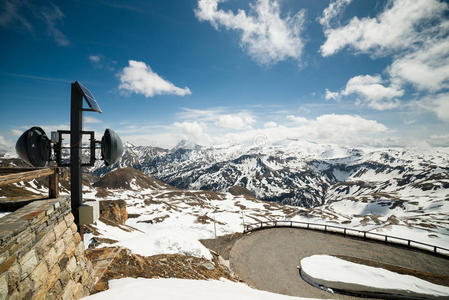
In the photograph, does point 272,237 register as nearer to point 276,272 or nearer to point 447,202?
point 276,272

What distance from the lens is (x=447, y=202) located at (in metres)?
148

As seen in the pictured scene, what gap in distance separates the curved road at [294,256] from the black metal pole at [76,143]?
516 inches

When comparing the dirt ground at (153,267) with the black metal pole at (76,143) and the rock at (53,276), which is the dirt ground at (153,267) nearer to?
the rock at (53,276)

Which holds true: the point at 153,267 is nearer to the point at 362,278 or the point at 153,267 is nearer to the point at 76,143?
the point at 76,143

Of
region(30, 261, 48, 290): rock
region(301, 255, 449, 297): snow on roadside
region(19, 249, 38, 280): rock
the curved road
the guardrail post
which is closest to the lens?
region(19, 249, 38, 280): rock

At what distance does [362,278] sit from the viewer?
1387 centimetres

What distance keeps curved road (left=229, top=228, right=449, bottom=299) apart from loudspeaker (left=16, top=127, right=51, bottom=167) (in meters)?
15.0

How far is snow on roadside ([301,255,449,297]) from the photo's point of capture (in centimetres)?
1255

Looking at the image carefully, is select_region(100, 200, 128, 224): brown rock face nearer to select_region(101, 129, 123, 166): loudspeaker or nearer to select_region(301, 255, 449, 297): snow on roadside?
select_region(301, 255, 449, 297): snow on roadside

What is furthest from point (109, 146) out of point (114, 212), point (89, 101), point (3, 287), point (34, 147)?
point (114, 212)

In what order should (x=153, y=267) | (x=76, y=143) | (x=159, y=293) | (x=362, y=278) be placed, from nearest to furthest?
(x=159, y=293)
(x=76, y=143)
(x=153, y=267)
(x=362, y=278)

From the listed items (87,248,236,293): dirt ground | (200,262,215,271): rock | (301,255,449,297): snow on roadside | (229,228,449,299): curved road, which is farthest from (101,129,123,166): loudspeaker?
(301,255,449,297): snow on roadside

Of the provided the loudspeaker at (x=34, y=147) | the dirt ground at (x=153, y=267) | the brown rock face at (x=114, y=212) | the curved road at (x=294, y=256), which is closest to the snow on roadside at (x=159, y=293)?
the dirt ground at (x=153, y=267)

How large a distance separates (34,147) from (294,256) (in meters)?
20.3
